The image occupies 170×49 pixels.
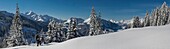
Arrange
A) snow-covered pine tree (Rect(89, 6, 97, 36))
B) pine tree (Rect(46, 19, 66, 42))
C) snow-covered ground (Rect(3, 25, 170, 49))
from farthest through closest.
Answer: snow-covered pine tree (Rect(89, 6, 97, 36))
pine tree (Rect(46, 19, 66, 42))
snow-covered ground (Rect(3, 25, 170, 49))

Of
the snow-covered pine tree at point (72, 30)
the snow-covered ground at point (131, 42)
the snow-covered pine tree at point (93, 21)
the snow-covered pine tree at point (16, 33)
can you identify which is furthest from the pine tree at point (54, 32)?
the snow-covered ground at point (131, 42)

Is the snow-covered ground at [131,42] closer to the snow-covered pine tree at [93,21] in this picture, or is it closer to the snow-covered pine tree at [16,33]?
the snow-covered pine tree at [16,33]

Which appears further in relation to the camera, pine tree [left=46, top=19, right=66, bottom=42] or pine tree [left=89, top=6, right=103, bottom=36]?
pine tree [left=89, top=6, right=103, bottom=36]

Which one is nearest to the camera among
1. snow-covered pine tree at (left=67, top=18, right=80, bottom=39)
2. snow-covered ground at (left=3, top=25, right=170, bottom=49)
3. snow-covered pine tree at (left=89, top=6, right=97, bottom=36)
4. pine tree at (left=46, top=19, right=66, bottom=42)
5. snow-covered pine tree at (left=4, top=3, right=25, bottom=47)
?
snow-covered ground at (left=3, top=25, right=170, bottom=49)

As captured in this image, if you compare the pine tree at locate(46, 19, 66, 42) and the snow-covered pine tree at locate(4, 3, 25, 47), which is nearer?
the snow-covered pine tree at locate(4, 3, 25, 47)

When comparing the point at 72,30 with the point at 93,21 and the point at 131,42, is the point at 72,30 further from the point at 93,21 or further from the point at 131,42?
→ the point at 131,42

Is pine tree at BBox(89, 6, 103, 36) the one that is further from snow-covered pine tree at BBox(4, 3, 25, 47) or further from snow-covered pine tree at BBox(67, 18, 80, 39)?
snow-covered pine tree at BBox(4, 3, 25, 47)

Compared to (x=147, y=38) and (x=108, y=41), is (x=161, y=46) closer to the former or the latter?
(x=147, y=38)

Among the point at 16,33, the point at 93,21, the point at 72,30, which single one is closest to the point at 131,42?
the point at 16,33

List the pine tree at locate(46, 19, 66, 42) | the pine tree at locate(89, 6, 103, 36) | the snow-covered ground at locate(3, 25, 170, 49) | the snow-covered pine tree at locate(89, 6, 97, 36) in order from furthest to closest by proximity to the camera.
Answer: the snow-covered pine tree at locate(89, 6, 97, 36)
the pine tree at locate(89, 6, 103, 36)
the pine tree at locate(46, 19, 66, 42)
the snow-covered ground at locate(3, 25, 170, 49)

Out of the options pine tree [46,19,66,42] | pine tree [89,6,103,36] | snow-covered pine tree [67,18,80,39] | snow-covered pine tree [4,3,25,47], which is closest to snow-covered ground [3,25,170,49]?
snow-covered pine tree [4,3,25,47]

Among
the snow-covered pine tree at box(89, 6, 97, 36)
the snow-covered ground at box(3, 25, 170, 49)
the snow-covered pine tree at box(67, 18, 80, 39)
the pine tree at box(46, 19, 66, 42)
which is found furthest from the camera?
the snow-covered pine tree at box(89, 6, 97, 36)

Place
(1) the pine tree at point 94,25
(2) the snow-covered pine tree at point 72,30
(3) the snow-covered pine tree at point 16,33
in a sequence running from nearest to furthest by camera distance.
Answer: (3) the snow-covered pine tree at point 16,33 → (2) the snow-covered pine tree at point 72,30 → (1) the pine tree at point 94,25

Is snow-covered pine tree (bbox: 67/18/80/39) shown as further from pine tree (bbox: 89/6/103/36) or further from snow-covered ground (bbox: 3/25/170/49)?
snow-covered ground (bbox: 3/25/170/49)
